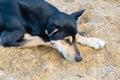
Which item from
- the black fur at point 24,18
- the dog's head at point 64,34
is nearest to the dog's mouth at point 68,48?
the dog's head at point 64,34

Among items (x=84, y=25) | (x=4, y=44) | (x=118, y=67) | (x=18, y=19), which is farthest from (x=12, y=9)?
(x=118, y=67)

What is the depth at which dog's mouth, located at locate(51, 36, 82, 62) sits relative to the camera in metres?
3.79

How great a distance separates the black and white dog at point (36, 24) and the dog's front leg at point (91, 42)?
0.5 inches

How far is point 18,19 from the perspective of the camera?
3943mm

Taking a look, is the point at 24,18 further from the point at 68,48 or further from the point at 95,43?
the point at 95,43

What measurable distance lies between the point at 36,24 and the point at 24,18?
0.17m

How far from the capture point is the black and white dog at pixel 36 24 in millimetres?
3789

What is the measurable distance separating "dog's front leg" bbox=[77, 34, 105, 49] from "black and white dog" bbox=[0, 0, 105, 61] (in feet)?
0.04

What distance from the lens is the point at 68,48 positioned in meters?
3.84

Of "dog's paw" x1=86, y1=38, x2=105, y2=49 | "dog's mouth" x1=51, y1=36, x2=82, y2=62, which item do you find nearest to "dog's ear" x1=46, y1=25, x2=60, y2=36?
"dog's mouth" x1=51, y1=36, x2=82, y2=62

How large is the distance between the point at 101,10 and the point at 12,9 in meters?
1.60

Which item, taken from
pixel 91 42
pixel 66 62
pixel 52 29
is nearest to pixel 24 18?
pixel 52 29

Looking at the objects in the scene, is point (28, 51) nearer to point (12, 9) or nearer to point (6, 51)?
point (6, 51)

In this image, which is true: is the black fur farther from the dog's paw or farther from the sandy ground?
the dog's paw
